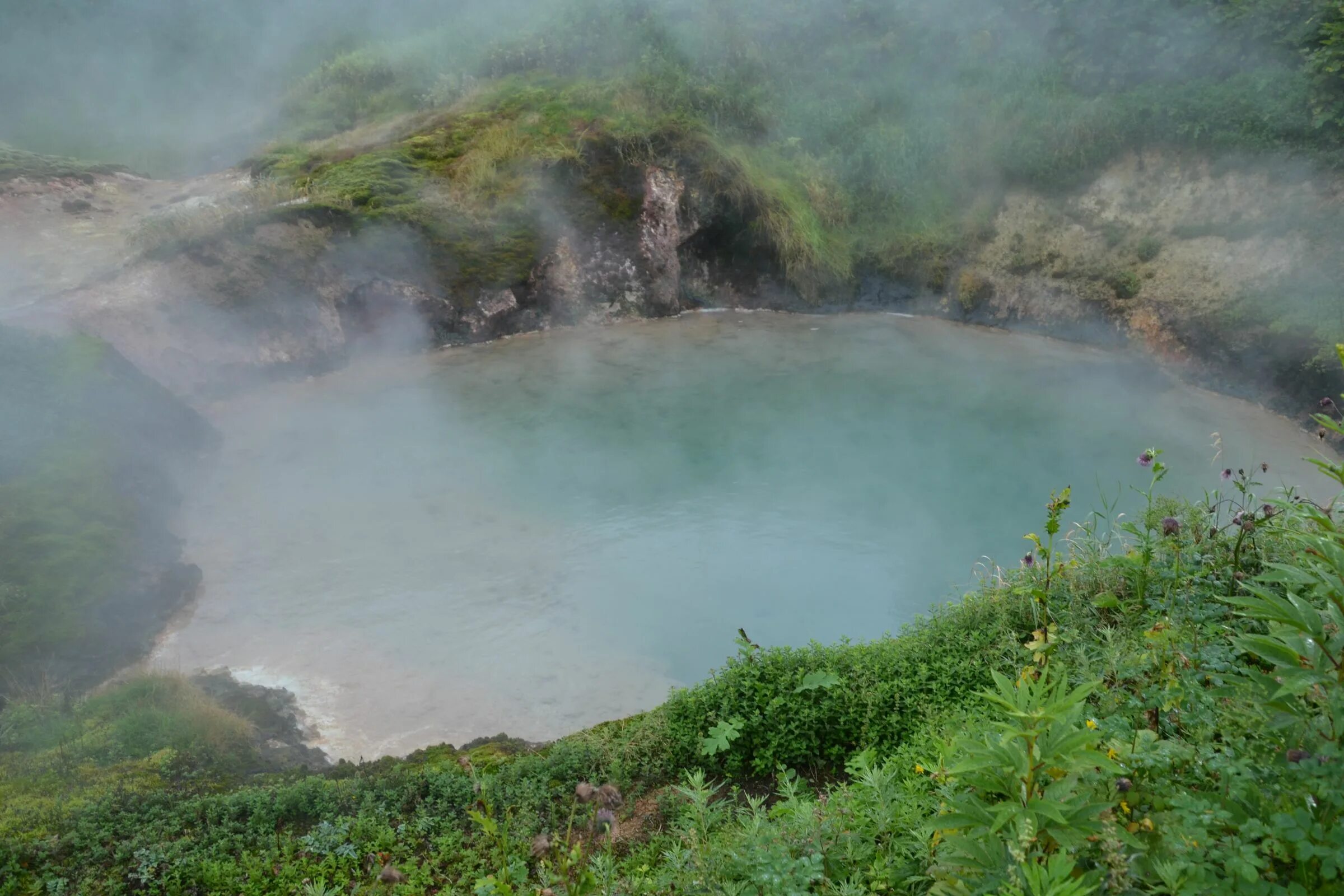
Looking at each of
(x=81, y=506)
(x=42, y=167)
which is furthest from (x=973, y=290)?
(x=42, y=167)

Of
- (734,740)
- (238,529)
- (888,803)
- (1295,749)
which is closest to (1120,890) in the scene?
(1295,749)

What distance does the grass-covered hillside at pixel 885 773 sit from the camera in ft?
6.81

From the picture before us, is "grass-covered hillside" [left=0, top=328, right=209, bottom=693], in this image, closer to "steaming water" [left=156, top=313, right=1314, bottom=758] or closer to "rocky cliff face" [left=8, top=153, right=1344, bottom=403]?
"steaming water" [left=156, top=313, right=1314, bottom=758]

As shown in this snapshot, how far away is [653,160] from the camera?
45.7 ft

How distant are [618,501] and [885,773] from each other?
17.8 ft

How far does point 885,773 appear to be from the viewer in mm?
3463

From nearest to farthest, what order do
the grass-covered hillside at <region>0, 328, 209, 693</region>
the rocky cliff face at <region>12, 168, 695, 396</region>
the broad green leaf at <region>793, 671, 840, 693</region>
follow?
the broad green leaf at <region>793, 671, 840, 693</region> < the grass-covered hillside at <region>0, 328, 209, 693</region> < the rocky cliff face at <region>12, 168, 695, 396</region>

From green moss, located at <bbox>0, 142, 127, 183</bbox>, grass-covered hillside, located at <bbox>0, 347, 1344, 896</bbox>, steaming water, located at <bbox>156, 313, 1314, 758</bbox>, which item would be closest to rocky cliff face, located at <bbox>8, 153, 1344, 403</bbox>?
green moss, located at <bbox>0, 142, 127, 183</bbox>

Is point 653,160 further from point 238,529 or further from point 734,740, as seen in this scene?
point 734,740

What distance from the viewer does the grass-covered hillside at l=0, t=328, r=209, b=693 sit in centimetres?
648

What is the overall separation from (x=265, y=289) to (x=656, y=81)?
7623mm

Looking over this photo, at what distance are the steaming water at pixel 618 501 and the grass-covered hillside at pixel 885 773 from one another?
1.10 meters

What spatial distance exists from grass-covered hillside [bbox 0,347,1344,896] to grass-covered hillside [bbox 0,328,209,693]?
3.60 feet

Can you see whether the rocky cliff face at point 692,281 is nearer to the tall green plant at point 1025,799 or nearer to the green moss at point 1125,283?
the green moss at point 1125,283
